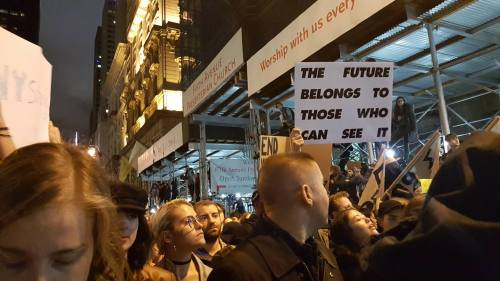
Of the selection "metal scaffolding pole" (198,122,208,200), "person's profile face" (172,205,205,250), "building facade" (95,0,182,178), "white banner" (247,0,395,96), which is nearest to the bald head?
"person's profile face" (172,205,205,250)

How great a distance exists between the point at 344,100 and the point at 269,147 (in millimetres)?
1311

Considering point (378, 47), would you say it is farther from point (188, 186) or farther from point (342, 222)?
point (188, 186)

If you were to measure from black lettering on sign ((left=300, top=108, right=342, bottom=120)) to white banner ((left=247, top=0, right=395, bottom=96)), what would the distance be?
208cm

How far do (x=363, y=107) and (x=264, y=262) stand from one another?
13.8 ft

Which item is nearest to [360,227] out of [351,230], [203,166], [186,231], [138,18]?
[351,230]

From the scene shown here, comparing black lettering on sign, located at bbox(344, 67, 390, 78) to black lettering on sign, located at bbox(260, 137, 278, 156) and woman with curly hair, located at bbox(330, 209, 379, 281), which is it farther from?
woman with curly hair, located at bbox(330, 209, 379, 281)

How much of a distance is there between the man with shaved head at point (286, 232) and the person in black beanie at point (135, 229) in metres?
0.83

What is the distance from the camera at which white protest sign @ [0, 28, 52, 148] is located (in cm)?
245

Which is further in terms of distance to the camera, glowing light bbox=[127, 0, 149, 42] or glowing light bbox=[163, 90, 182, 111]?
glowing light bbox=[127, 0, 149, 42]

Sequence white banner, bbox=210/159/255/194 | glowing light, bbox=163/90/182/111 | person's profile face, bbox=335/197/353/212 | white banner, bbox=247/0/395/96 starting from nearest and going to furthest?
1. person's profile face, bbox=335/197/353/212
2. white banner, bbox=247/0/395/96
3. white banner, bbox=210/159/255/194
4. glowing light, bbox=163/90/182/111

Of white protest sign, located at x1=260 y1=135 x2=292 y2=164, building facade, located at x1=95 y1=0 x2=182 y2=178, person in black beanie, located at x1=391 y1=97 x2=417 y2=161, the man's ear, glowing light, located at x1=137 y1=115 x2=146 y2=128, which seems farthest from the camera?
glowing light, located at x1=137 y1=115 x2=146 y2=128

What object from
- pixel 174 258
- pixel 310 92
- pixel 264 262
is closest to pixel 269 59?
pixel 310 92

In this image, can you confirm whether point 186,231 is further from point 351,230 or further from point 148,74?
point 148,74

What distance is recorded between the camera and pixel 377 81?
6.22 metres
